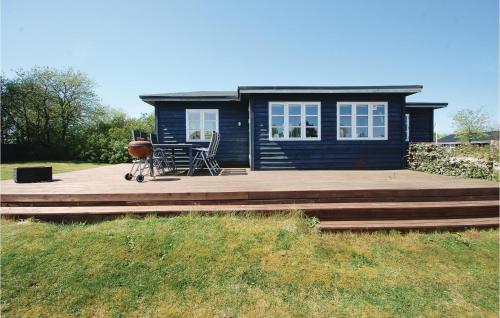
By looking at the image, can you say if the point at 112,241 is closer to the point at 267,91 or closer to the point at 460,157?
the point at 267,91

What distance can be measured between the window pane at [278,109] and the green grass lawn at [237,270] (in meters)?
5.15

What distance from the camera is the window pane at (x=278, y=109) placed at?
7.87 meters

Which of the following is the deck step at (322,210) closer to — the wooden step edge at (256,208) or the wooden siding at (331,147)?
the wooden step edge at (256,208)

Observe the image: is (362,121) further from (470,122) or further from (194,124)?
(470,122)

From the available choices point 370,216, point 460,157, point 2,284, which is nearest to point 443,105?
point 460,157

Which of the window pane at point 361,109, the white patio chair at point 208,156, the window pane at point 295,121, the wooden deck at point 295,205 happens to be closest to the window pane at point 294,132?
the window pane at point 295,121

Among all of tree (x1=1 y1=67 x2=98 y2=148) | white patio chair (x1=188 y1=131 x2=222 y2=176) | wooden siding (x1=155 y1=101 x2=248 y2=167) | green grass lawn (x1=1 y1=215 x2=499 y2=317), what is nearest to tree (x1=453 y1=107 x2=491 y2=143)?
wooden siding (x1=155 y1=101 x2=248 y2=167)

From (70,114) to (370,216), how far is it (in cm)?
2382

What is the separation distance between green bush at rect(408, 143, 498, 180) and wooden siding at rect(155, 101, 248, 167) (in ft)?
18.5

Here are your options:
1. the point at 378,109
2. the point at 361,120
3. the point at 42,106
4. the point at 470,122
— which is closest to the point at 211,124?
the point at 361,120

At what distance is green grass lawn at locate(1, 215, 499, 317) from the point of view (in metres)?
2.06

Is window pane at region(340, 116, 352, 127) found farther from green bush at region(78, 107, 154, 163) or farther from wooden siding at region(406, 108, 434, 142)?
green bush at region(78, 107, 154, 163)

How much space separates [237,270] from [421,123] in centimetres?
1308

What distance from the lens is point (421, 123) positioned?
39.4ft
